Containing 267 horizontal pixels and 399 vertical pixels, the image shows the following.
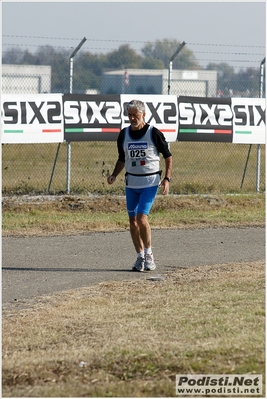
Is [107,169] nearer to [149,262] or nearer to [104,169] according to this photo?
[104,169]

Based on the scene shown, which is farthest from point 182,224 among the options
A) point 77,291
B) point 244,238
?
point 77,291

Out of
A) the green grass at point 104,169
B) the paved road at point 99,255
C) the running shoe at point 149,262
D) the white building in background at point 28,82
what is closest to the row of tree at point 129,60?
the white building in background at point 28,82

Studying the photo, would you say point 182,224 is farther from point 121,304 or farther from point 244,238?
point 121,304

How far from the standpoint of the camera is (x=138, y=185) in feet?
30.0

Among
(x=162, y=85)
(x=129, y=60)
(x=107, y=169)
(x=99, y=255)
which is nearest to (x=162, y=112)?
(x=107, y=169)

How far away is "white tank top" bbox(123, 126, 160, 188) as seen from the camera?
9.05 meters

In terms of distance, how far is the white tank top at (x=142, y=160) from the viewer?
9.05m

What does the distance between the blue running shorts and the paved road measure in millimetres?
754

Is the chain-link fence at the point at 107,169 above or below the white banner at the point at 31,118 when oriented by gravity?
below

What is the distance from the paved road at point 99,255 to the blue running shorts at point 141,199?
75 centimetres

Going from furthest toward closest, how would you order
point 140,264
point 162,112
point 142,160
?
point 162,112 < point 140,264 < point 142,160

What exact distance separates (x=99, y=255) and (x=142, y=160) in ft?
6.06

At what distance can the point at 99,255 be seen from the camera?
408 inches

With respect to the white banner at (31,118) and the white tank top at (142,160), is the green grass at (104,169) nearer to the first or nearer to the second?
the white banner at (31,118)
